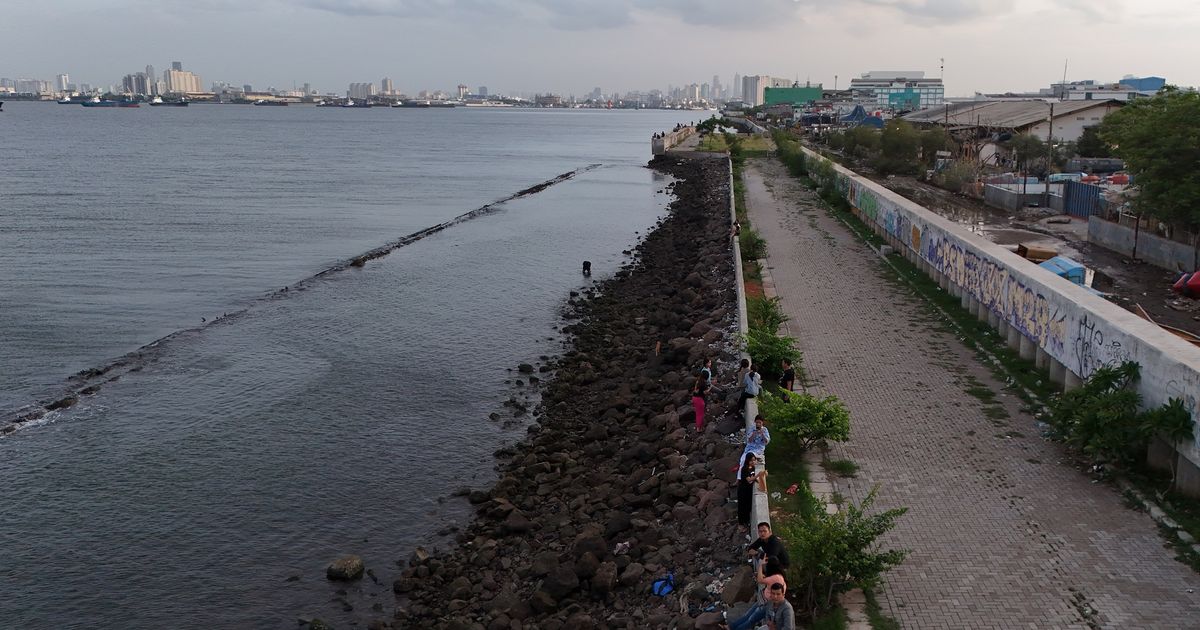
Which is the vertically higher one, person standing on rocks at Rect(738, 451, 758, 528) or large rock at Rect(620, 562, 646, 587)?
person standing on rocks at Rect(738, 451, 758, 528)

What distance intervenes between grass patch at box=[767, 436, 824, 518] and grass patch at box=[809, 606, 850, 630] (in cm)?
130

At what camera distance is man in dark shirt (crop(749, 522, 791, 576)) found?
32.3 ft

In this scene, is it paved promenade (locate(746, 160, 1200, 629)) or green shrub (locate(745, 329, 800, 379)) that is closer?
paved promenade (locate(746, 160, 1200, 629))

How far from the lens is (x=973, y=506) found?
41.4 feet

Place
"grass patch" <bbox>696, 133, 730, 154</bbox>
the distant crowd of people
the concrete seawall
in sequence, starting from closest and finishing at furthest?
1. the distant crowd of people
2. the concrete seawall
3. "grass patch" <bbox>696, 133, 730, 154</bbox>

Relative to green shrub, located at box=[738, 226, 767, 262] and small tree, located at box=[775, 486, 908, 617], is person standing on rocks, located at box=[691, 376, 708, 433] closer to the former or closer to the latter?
small tree, located at box=[775, 486, 908, 617]

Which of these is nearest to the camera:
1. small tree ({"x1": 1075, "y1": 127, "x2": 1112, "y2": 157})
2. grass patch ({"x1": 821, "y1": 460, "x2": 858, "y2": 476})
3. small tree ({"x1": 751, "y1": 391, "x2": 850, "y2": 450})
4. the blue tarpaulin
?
grass patch ({"x1": 821, "y1": 460, "x2": 858, "y2": 476})

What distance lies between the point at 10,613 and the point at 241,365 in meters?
13.0

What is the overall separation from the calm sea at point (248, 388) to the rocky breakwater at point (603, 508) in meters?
0.95

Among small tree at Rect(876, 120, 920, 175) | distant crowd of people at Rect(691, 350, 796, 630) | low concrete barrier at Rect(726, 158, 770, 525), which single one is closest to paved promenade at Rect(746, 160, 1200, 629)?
distant crowd of people at Rect(691, 350, 796, 630)

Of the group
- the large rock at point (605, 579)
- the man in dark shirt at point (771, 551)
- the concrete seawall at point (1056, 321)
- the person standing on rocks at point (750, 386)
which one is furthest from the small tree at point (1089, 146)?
the man in dark shirt at point (771, 551)

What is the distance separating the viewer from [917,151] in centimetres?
6725

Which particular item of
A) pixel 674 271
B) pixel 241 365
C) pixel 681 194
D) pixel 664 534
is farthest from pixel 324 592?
pixel 681 194

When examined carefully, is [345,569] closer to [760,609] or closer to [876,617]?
[760,609]
